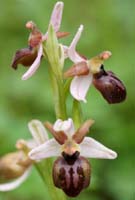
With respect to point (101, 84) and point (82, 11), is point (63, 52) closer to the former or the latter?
point (101, 84)

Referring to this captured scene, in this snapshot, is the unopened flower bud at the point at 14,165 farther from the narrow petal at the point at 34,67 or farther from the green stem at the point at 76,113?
the narrow petal at the point at 34,67

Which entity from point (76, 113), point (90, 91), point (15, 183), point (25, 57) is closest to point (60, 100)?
point (76, 113)

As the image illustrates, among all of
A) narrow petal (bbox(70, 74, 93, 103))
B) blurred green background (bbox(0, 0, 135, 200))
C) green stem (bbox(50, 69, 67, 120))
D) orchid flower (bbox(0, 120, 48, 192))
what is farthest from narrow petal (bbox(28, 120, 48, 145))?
blurred green background (bbox(0, 0, 135, 200))

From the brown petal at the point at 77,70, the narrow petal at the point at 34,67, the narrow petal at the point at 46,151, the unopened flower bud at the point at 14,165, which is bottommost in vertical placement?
the unopened flower bud at the point at 14,165

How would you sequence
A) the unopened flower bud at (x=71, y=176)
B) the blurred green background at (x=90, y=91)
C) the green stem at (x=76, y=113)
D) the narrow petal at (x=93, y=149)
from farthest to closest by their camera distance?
the blurred green background at (x=90, y=91) → the green stem at (x=76, y=113) → the narrow petal at (x=93, y=149) → the unopened flower bud at (x=71, y=176)

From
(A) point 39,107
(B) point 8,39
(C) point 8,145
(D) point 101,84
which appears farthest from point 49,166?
(B) point 8,39

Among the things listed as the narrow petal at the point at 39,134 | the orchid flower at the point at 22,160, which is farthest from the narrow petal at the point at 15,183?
the narrow petal at the point at 39,134

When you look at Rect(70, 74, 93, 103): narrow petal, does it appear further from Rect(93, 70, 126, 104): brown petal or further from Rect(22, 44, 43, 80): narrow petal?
Rect(22, 44, 43, 80): narrow petal
